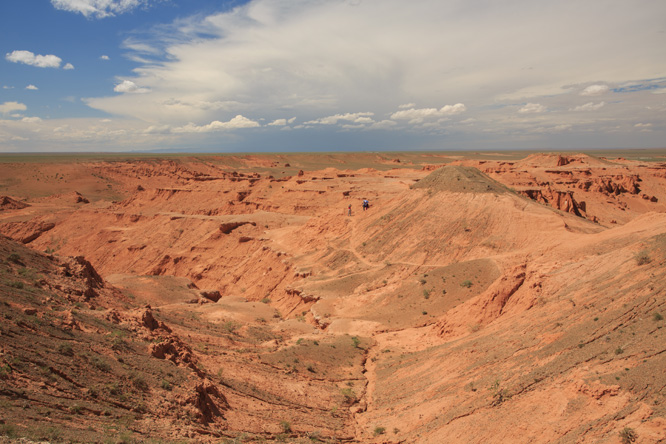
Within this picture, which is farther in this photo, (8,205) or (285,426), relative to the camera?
(8,205)

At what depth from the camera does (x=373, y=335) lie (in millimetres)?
20297

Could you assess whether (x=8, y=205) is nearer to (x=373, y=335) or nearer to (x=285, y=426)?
(x=373, y=335)

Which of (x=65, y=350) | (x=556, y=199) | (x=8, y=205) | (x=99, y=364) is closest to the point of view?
(x=65, y=350)

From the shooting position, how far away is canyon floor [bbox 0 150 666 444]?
8930 millimetres

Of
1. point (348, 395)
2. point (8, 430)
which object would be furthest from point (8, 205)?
point (8, 430)

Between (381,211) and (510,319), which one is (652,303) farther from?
(381,211)

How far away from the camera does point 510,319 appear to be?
1530cm

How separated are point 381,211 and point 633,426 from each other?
25107 millimetres

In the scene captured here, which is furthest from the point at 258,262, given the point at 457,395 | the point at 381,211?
the point at 457,395

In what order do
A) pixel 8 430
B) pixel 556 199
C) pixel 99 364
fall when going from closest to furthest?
pixel 8 430
pixel 99 364
pixel 556 199

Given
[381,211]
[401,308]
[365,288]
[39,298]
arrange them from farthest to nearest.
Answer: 1. [381,211]
2. [365,288]
3. [401,308]
4. [39,298]

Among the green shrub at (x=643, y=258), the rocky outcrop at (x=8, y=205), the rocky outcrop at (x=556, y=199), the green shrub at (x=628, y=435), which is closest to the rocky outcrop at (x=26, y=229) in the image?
the rocky outcrop at (x=8, y=205)

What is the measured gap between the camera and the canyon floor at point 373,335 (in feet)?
29.3

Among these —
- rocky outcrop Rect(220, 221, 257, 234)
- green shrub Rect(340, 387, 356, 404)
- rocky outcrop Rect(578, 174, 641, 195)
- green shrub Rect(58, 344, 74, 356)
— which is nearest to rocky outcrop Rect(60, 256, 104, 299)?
green shrub Rect(58, 344, 74, 356)
